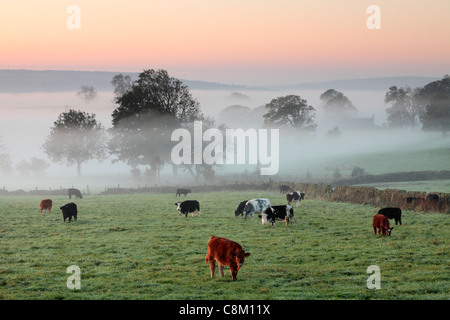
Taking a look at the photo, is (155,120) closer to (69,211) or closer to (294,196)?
(294,196)

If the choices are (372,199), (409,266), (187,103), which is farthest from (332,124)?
(409,266)

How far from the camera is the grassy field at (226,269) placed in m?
14.0

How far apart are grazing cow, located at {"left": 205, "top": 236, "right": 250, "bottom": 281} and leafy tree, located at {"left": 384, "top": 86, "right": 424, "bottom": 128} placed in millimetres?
116176

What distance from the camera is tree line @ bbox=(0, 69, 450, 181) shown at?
7950 centimetres

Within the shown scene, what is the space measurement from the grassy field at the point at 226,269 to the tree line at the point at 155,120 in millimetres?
48743

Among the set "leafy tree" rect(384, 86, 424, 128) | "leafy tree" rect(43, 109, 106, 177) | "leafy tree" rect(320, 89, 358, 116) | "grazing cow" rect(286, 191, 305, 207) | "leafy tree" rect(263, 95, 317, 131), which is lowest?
"grazing cow" rect(286, 191, 305, 207)

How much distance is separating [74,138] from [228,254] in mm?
88819

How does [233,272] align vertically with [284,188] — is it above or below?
below

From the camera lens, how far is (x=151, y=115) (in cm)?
7831

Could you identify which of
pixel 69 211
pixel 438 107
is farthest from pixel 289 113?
pixel 69 211

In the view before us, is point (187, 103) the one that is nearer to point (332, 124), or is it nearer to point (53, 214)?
point (53, 214)

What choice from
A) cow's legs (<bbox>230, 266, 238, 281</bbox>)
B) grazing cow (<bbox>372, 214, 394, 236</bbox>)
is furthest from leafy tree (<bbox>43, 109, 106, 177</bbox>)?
cow's legs (<bbox>230, 266, 238, 281</bbox>)

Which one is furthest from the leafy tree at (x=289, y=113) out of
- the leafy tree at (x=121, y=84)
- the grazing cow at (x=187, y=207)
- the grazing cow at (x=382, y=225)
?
the grazing cow at (x=382, y=225)

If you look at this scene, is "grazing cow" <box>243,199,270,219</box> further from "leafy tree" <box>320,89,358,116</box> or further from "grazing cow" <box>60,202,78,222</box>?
"leafy tree" <box>320,89,358,116</box>
